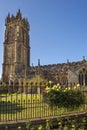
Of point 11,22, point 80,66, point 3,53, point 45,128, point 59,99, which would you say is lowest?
point 45,128

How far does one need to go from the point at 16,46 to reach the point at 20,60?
13.6 ft

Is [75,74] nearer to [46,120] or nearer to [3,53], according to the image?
[3,53]

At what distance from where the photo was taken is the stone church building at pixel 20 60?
60.8 m

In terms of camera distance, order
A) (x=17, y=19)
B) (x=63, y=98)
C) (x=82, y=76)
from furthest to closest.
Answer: (x=17, y=19) < (x=82, y=76) < (x=63, y=98)

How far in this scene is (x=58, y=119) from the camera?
10844mm

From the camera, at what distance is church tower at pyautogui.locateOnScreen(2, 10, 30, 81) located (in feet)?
244

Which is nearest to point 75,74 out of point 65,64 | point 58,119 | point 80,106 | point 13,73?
point 65,64

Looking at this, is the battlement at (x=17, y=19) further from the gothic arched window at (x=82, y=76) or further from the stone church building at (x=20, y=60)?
the gothic arched window at (x=82, y=76)

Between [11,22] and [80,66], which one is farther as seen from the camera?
[11,22]

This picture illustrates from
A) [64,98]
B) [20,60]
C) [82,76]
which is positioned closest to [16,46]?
[20,60]

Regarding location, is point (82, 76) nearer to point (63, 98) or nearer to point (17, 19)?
point (17, 19)

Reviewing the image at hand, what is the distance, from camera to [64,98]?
13.1 metres

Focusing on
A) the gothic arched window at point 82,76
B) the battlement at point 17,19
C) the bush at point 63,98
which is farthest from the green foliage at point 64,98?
the battlement at point 17,19

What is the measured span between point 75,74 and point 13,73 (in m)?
Result: 21.0
